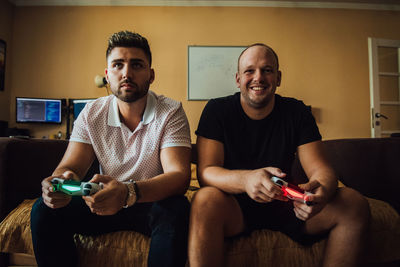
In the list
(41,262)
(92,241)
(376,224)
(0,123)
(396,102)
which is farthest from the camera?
(396,102)

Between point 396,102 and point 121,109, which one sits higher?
point 396,102

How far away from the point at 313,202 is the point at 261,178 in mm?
165

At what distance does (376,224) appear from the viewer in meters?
1.03

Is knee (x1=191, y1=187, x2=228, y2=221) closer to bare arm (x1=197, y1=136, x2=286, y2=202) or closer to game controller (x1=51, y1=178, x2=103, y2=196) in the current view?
bare arm (x1=197, y1=136, x2=286, y2=202)

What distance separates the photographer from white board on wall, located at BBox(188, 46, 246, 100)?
3281 millimetres

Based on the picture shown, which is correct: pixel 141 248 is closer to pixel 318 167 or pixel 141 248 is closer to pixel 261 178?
pixel 261 178

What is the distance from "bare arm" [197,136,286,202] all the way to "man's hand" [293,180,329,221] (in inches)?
3.1

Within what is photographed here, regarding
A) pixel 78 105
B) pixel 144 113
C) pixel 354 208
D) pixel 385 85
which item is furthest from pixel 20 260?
pixel 385 85

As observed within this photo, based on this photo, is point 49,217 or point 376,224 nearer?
point 49,217

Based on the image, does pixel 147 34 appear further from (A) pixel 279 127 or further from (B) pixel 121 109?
(A) pixel 279 127

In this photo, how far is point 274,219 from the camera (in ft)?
3.11

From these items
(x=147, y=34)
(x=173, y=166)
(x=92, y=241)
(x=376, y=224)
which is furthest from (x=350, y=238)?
(x=147, y=34)

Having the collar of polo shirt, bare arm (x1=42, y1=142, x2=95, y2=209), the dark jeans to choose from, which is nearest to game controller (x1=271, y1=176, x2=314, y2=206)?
the dark jeans

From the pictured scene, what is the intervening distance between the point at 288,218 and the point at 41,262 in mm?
858
